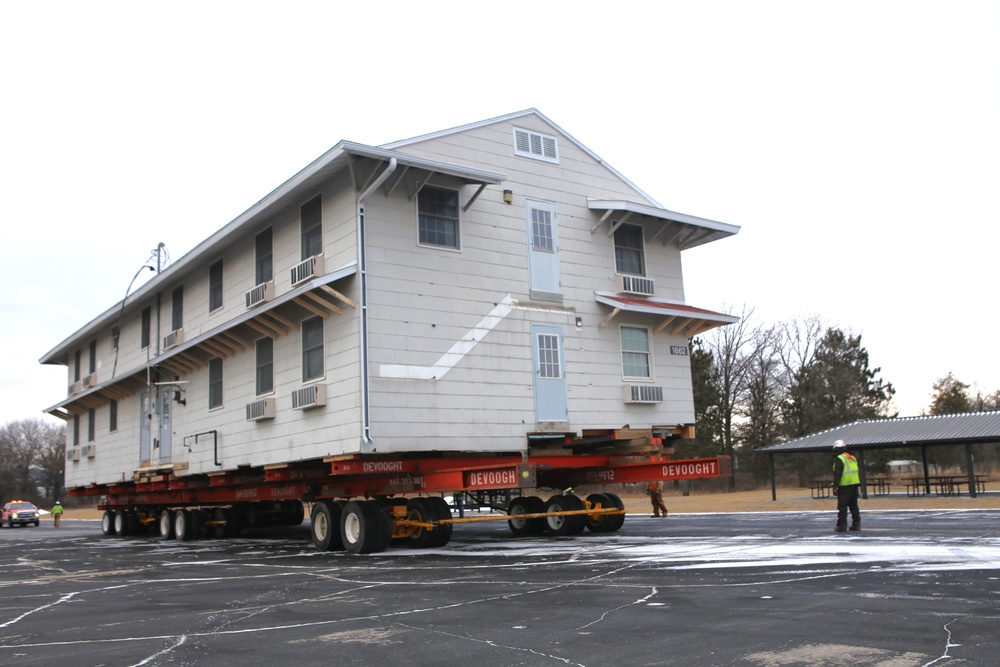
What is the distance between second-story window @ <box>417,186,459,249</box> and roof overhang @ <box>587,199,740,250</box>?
3431 millimetres

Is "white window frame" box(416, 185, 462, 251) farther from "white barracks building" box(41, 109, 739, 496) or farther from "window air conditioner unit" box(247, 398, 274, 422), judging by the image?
"window air conditioner unit" box(247, 398, 274, 422)

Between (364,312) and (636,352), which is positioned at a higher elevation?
(364,312)

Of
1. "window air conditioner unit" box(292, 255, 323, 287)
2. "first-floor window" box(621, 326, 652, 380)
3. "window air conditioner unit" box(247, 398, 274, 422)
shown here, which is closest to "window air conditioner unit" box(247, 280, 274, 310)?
"window air conditioner unit" box(292, 255, 323, 287)

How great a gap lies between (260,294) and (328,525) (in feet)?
17.1

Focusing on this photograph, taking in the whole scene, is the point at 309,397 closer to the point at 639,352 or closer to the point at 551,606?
the point at 639,352

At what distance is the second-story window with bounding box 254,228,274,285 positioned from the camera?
2002cm

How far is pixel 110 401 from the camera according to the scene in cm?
2978

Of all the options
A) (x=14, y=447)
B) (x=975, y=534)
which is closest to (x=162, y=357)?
(x=975, y=534)

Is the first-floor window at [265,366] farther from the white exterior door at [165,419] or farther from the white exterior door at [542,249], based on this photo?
the white exterior door at [165,419]

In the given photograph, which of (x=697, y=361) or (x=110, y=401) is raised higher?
(x=697, y=361)

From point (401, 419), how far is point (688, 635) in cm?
970

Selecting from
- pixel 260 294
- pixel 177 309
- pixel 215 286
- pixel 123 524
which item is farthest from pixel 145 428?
pixel 260 294

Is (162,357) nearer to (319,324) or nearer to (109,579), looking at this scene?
(319,324)

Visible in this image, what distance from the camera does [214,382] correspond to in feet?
72.8
